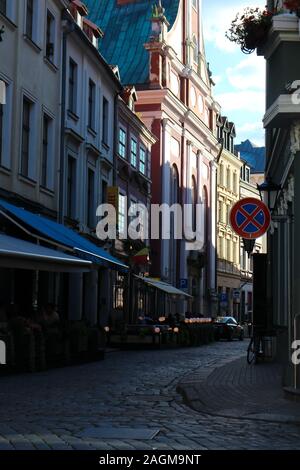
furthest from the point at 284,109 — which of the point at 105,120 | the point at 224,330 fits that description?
the point at 224,330

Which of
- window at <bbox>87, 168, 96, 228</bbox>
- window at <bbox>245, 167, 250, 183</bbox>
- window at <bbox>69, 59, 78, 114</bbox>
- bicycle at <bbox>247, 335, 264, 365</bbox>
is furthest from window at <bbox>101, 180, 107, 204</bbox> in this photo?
window at <bbox>245, 167, 250, 183</bbox>

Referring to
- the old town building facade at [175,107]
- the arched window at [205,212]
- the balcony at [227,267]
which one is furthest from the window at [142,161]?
the balcony at [227,267]

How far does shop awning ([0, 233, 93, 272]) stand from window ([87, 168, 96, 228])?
1297cm

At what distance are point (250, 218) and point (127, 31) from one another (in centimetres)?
4339

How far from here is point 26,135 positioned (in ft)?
76.9

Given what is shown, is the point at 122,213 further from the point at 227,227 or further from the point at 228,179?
the point at 228,179

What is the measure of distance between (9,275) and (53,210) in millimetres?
4368

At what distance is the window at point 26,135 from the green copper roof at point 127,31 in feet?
90.2

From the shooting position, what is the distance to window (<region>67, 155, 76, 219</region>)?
92.6 feet

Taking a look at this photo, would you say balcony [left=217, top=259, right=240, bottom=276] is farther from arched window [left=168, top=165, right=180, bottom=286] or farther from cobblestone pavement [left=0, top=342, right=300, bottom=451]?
cobblestone pavement [left=0, top=342, right=300, bottom=451]

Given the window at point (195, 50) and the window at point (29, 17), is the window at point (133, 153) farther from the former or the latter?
the window at point (195, 50)

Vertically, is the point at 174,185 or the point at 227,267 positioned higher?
the point at 174,185

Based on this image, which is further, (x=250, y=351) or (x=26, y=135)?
(x=26, y=135)
